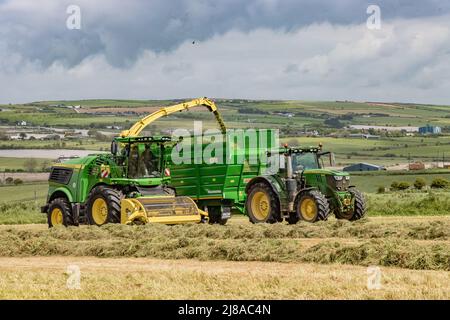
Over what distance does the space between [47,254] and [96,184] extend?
6.56m

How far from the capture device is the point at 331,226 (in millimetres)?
19484

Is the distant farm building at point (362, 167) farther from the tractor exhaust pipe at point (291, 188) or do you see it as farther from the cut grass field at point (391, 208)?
the tractor exhaust pipe at point (291, 188)

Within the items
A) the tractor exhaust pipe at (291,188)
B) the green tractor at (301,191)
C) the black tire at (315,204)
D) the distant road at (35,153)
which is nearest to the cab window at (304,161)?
the green tractor at (301,191)

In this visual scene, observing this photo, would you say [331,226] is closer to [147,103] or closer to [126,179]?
[126,179]

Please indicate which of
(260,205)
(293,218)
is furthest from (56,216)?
(293,218)

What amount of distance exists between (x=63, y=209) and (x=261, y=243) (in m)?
9.62

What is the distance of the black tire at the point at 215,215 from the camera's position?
24.4 metres

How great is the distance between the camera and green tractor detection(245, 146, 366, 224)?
21.9 meters

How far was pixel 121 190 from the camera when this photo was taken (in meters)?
23.1

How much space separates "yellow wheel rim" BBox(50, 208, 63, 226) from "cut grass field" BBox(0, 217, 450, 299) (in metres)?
4.19

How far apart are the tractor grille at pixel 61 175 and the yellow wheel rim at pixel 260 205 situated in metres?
5.64

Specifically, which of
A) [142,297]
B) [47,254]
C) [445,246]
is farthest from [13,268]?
[445,246]

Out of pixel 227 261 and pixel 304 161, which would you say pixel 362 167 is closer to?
pixel 304 161

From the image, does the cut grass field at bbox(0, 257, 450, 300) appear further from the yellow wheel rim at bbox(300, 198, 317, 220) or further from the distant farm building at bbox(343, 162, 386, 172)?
the distant farm building at bbox(343, 162, 386, 172)
